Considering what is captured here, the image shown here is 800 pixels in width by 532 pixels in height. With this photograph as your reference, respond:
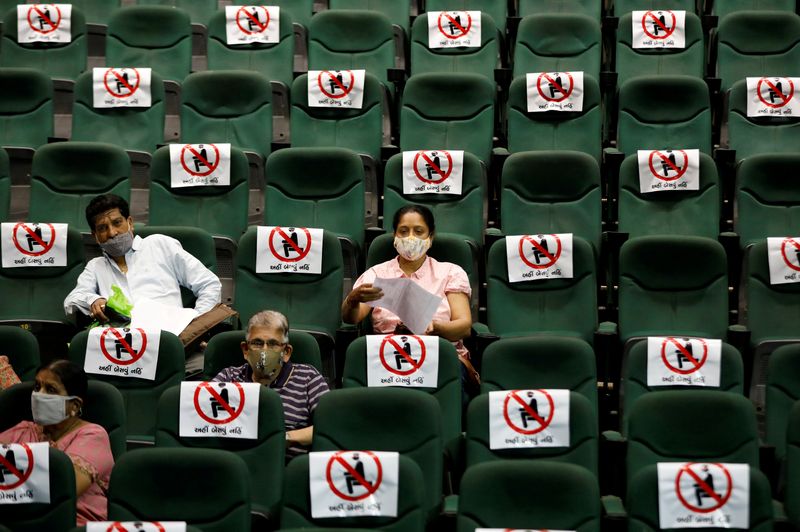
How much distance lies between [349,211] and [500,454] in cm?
137

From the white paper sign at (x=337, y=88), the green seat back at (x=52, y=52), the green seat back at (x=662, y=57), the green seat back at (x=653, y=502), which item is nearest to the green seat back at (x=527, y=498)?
the green seat back at (x=653, y=502)

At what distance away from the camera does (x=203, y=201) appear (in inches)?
165

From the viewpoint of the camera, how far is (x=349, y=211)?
4117 millimetres

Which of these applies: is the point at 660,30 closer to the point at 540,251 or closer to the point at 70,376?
the point at 540,251

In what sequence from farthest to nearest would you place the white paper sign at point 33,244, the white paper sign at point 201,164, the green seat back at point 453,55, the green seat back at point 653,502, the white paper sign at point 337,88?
the green seat back at point 453,55 < the white paper sign at point 337,88 < the white paper sign at point 201,164 < the white paper sign at point 33,244 < the green seat back at point 653,502

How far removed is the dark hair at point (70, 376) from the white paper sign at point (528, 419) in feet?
3.43

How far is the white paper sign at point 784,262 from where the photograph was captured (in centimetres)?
Answer: 368

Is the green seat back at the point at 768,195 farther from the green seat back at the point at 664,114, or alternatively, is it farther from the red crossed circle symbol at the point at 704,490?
the red crossed circle symbol at the point at 704,490

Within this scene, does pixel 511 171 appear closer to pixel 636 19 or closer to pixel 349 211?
pixel 349 211

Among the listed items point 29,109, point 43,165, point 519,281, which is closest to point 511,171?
point 519,281

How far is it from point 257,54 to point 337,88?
0.70m

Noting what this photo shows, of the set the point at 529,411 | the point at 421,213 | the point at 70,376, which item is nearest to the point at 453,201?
the point at 421,213

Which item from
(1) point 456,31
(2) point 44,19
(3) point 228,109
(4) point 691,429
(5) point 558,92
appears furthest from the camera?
(2) point 44,19

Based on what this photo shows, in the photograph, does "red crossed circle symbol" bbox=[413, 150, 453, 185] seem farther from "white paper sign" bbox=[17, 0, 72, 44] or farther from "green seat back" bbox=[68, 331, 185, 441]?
"white paper sign" bbox=[17, 0, 72, 44]
